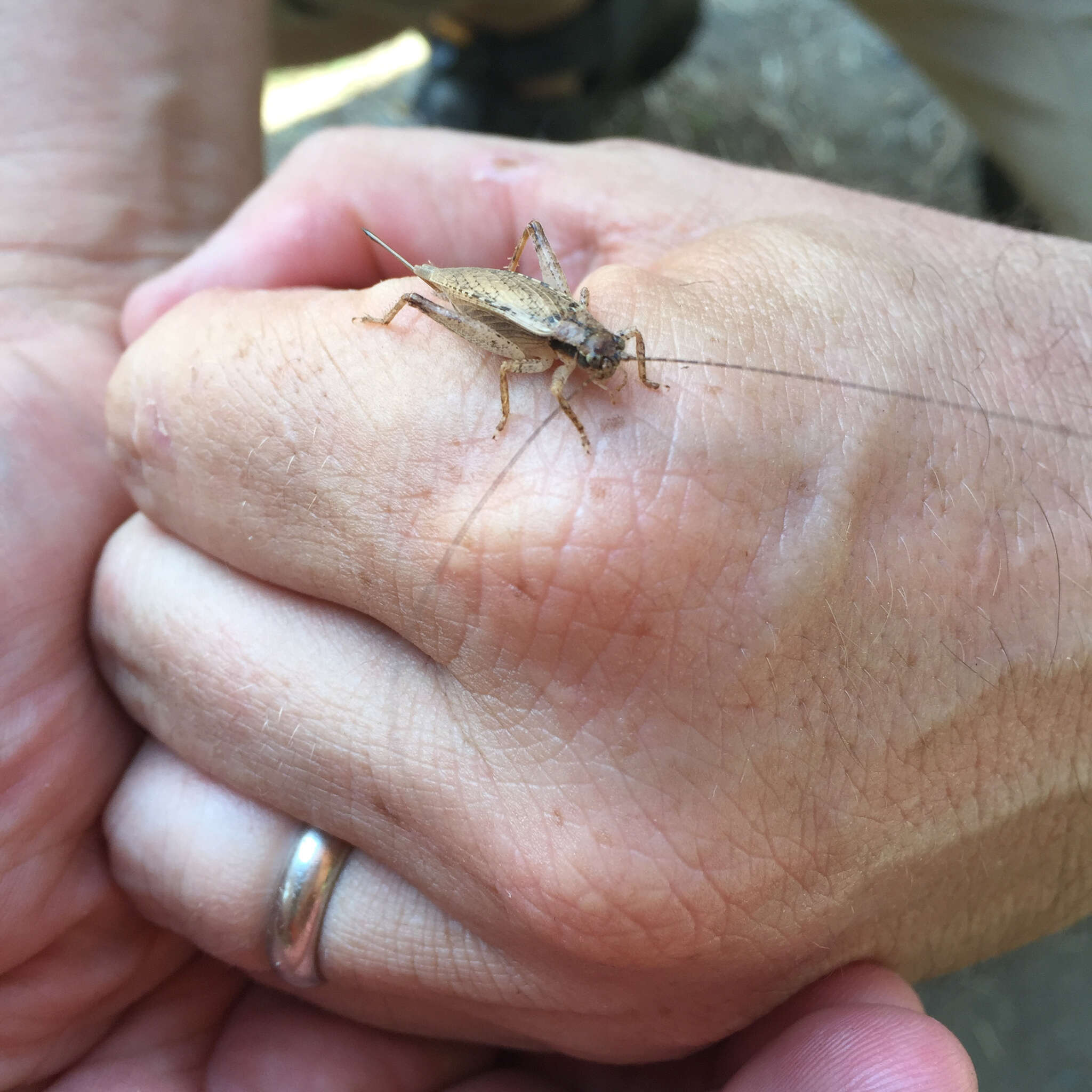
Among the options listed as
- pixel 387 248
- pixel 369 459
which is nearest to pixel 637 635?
pixel 369 459

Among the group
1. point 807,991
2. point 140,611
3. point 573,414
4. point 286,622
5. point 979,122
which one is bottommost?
point 807,991

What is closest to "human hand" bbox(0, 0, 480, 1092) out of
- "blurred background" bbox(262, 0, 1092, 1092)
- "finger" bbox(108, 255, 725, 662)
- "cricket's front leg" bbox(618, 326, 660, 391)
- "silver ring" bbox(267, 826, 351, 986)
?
"finger" bbox(108, 255, 725, 662)

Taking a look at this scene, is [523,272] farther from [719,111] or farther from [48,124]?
[719,111]

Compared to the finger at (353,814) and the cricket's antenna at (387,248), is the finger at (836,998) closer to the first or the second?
the finger at (353,814)

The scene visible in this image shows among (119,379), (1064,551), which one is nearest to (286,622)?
(119,379)

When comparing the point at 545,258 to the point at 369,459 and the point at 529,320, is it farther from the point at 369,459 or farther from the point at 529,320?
the point at 369,459

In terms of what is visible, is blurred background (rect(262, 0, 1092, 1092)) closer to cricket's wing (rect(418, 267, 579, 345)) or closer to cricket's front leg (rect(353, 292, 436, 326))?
cricket's wing (rect(418, 267, 579, 345))

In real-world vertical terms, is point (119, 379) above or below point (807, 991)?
above
